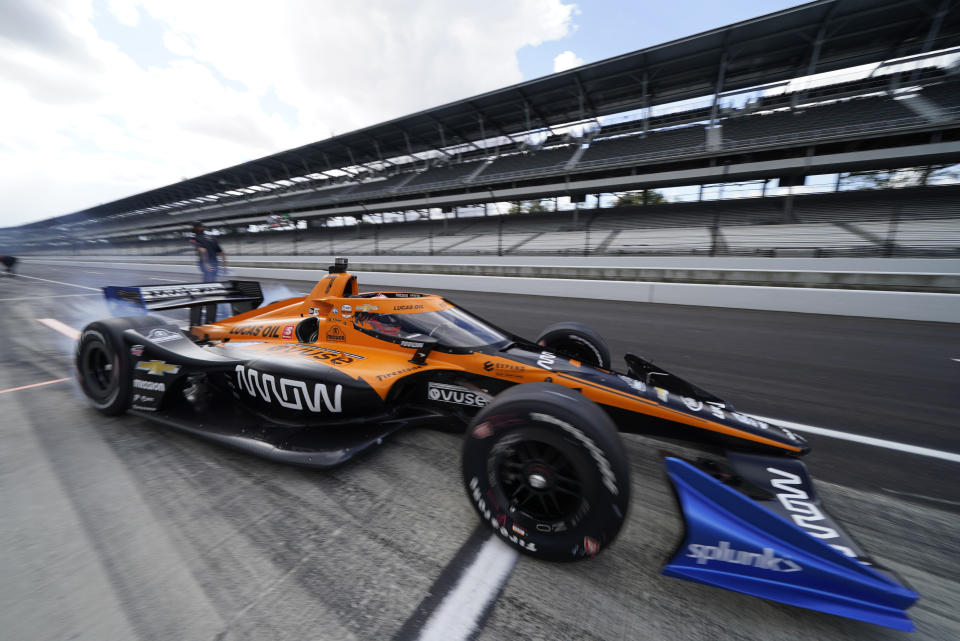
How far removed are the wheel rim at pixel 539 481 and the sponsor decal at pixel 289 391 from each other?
119 centimetres

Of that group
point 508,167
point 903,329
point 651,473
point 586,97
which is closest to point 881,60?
point 586,97

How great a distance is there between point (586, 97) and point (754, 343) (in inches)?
915

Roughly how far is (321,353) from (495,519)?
5.57 ft

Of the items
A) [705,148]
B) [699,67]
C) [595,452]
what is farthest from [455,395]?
[699,67]

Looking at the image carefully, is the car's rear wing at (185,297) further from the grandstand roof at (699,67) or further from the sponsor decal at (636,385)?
the grandstand roof at (699,67)

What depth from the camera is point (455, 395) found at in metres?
2.23

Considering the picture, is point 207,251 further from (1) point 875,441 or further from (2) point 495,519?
(1) point 875,441

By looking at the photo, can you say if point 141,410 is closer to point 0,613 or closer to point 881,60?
point 0,613

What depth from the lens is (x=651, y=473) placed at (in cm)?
211

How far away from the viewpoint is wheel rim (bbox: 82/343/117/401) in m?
2.89

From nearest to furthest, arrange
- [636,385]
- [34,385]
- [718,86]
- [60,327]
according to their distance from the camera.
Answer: [636,385] < [34,385] < [60,327] < [718,86]

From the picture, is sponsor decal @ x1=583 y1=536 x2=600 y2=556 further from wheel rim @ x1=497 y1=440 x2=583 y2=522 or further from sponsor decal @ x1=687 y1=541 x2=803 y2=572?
sponsor decal @ x1=687 y1=541 x2=803 y2=572

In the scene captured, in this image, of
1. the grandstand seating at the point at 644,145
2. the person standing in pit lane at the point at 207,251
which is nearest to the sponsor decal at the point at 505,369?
the person standing in pit lane at the point at 207,251

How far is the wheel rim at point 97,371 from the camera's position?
9.48 feet
